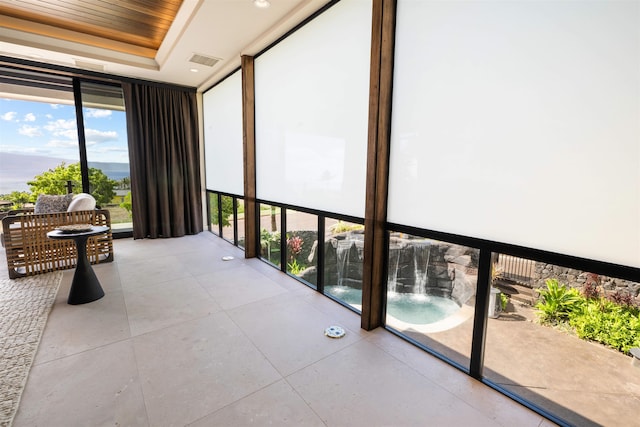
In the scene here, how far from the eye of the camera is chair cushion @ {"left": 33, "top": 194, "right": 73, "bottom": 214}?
413cm

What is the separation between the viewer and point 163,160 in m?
5.31

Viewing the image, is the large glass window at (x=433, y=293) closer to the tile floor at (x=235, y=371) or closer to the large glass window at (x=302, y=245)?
the tile floor at (x=235, y=371)

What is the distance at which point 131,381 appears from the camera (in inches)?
68.1

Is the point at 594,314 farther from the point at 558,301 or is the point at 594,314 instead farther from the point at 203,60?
the point at 203,60

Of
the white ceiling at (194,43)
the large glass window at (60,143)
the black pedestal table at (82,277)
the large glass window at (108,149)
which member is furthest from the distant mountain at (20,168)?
the black pedestal table at (82,277)

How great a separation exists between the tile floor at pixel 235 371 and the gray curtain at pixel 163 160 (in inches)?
101

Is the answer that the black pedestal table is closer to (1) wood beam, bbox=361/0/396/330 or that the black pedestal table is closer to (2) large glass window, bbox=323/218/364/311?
(2) large glass window, bbox=323/218/364/311

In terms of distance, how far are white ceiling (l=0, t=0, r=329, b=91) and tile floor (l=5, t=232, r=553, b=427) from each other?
2823mm

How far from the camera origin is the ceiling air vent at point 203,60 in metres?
4.02

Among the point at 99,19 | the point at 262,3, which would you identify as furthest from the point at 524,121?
the point at 99,19

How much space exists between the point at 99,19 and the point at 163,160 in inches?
89.3

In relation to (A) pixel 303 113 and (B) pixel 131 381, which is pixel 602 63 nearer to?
(A) pixel 303 113

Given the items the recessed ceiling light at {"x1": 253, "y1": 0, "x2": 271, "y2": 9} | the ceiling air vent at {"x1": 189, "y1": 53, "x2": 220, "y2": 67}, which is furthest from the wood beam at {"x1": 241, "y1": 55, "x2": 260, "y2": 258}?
the recessed ceiling light at {"x1": 253, "y1": 0, "x2": 271, "y2": 9}

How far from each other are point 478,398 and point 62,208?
5.45 m
